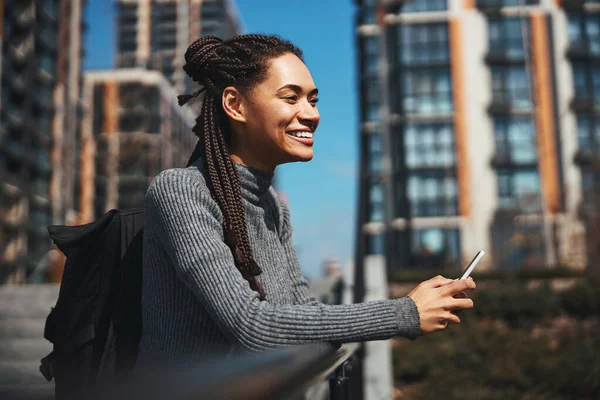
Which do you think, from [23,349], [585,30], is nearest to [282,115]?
[23,349]

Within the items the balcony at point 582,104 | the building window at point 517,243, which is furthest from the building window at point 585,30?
the building window at point 517,243

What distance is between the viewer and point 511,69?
34.0 meters

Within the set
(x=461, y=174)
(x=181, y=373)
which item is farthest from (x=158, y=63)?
→ (x=461, y=174)

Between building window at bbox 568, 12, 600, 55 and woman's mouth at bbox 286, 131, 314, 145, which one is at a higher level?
building window at bbox 568, 12, 600, 55

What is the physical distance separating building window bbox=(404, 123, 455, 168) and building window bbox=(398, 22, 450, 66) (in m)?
3.50

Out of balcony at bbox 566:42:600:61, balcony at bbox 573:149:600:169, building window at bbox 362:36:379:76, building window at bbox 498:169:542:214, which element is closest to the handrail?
building window at bbox 498:169:542:214

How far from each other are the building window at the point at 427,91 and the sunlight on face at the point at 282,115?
34.4m

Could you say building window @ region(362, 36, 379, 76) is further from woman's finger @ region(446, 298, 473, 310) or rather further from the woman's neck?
woman's finger @ region(446, 298, 473, 310)

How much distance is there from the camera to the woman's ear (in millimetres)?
1738

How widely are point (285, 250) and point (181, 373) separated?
129 cm

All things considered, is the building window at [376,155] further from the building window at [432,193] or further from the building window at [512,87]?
the building window at [512,87]

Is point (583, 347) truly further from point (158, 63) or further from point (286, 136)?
point (158, 63)

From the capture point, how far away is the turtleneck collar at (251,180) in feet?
5.68

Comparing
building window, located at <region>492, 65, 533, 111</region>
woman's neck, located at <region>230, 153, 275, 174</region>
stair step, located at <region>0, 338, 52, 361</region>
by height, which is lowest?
stair step, located at <region>0, 338, 52, 361</region>
